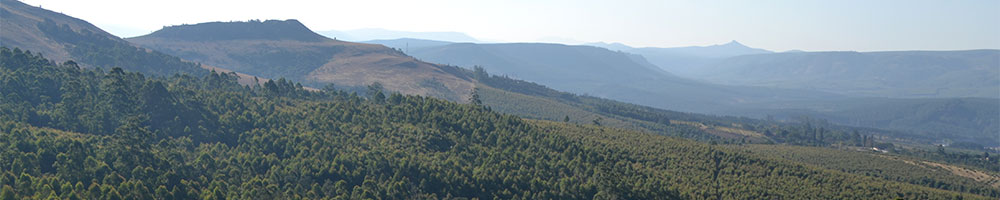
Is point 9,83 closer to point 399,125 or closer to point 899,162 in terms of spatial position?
point 399,125

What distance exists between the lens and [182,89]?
126m

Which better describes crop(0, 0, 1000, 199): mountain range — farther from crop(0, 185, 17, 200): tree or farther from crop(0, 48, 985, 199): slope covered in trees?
crop(0, 48, 985, 199): slope covered in trees

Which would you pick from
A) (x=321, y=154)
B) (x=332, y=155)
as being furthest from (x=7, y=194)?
(x=332, y=155)

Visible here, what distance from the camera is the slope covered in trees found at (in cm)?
7738

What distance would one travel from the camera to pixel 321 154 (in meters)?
96.1

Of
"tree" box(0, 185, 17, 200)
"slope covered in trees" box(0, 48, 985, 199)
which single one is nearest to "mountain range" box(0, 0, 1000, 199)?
"tree" box(0, 185, 17, 200)

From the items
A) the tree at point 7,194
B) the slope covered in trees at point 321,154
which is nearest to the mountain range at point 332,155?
the tree at point 7,194

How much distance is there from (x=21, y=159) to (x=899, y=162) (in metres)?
161

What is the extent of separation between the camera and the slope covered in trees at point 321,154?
7738cm

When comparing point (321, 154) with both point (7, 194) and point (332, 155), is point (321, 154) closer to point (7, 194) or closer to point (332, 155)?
point (332, 155)

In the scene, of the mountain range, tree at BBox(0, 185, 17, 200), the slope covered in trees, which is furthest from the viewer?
the mountain range

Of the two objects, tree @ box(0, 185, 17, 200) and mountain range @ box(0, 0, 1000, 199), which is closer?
tree @ box(0, 185, 17, 200)

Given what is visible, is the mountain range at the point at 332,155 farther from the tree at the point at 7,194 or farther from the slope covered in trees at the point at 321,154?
the slope covered in trees at the point at 321,154

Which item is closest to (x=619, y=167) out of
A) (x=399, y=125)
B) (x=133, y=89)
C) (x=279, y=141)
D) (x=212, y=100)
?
(x=399, y=125)
